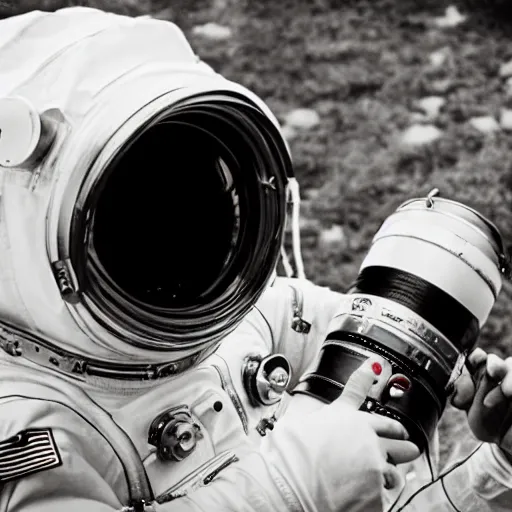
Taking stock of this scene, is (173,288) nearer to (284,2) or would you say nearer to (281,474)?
(281,474)

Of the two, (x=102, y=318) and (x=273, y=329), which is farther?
(x=273, y=329)

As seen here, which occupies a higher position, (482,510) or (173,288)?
(173,288)

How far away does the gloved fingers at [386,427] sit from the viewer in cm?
41

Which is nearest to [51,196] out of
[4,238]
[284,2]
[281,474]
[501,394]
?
[4,238]

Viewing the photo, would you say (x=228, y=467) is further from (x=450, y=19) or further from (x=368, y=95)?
(x=450, y=19)

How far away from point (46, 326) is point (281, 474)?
5.3 inches

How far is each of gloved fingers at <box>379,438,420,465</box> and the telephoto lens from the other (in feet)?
0.05

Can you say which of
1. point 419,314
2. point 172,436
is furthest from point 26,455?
point 419,314

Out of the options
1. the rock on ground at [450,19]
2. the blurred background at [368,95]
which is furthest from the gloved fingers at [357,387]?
the rock on ground at [450,19]

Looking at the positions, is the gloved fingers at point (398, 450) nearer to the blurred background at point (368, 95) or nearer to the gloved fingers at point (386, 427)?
the gloved fingers at point (386, 427)

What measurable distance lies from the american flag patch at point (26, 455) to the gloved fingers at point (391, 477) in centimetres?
15

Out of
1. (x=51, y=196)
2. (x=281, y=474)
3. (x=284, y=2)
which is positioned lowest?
(x=284, y=2)

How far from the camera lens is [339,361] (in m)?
0.46

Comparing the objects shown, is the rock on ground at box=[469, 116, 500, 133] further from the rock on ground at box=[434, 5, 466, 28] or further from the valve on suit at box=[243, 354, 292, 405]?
the valve on suit at box=[243, 354, 292, 405]
